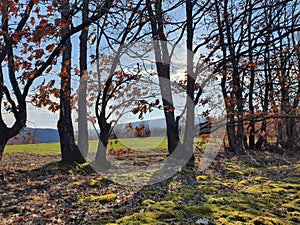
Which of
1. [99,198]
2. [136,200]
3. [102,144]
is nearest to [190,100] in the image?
[102,144]

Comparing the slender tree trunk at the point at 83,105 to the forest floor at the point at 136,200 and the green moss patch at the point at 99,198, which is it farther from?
the green moss patch at the point at 99,198

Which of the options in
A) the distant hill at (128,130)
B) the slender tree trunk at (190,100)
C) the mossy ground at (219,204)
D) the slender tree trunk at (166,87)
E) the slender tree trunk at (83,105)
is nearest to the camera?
the mossy ground at (219,204)

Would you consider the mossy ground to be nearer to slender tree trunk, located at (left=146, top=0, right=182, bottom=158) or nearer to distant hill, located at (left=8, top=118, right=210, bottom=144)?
distant hill, located at (left=8, top=118, right=210, bottom=144)

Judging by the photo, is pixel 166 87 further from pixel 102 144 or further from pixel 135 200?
pixel 135 200

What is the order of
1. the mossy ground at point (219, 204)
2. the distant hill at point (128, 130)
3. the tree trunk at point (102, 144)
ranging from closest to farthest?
the mossy ground at point (219, 204)
the distant hill at point (128, 130)
the tree trunk at point (102, 144)

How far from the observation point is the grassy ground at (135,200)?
3512 millimetres

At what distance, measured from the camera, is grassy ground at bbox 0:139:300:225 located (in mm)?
3512

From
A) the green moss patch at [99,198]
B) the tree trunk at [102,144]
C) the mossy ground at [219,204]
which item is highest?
the tree trunk at [102,144]

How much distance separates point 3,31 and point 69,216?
2.50 m

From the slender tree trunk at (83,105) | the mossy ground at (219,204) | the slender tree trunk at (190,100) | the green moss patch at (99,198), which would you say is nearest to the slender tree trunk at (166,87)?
the slender tree trunk at (190,100)

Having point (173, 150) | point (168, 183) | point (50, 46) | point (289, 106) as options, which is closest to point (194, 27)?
point (173, 150)

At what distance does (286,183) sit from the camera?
6.02 metres

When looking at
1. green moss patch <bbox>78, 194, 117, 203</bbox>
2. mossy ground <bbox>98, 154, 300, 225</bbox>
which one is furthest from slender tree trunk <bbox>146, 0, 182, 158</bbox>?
green moss patch <bbox>78, 194, 117, 203</bbox>

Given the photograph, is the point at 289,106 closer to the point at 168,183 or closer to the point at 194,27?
the point at 194,27
